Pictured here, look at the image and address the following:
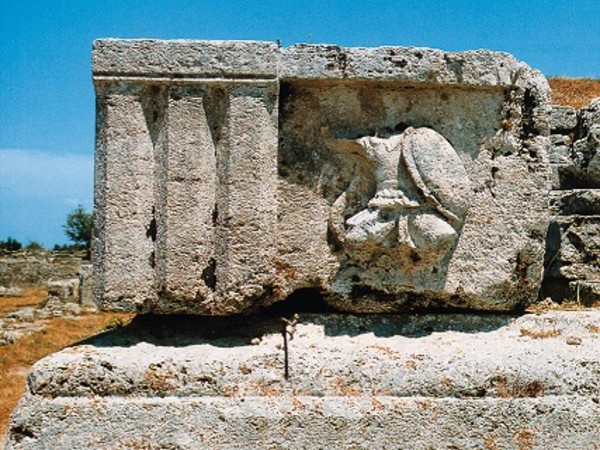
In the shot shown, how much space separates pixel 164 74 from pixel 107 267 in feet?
2.68

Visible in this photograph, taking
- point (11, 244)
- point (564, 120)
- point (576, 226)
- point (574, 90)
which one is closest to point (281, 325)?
point (576, 226)

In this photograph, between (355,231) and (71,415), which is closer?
(71,415)

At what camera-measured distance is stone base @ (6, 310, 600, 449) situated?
114 inches

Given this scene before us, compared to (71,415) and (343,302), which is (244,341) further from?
(71,415)

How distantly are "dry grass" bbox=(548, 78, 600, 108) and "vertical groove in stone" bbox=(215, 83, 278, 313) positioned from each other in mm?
6039

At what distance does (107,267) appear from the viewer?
3.10 metres

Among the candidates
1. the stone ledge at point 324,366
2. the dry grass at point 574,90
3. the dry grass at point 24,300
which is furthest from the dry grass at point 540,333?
the dry grass at point 24,300

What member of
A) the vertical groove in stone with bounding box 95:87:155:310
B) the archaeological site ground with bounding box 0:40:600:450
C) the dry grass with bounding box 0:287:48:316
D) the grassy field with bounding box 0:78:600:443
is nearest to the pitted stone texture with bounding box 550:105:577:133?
the archaeological site ground with bounding box 0:40:600:450

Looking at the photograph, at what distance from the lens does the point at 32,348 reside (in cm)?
1042

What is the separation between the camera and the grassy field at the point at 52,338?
7.61m

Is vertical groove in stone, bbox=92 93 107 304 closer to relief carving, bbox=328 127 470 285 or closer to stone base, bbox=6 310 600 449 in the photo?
stone base, bbox=6 310 600 449

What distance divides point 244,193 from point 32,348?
8.31 m

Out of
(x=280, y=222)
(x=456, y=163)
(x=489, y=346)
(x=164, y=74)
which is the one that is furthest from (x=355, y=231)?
(x=164, y=74)

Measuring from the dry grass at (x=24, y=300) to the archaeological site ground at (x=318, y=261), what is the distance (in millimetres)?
15777
